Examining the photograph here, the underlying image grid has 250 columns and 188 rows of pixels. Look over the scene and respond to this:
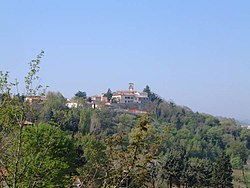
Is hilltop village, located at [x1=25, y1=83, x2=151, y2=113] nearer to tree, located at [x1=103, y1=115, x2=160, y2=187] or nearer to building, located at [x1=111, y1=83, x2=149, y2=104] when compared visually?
building, located at [x1=111, y1=83, x2=149, y2=104]

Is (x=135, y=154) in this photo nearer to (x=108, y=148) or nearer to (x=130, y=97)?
(x=108, y=148)

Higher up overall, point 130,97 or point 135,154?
point 130,97

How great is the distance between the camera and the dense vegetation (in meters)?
3.83

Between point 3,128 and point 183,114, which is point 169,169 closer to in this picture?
point 3,128

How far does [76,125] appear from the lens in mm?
41094

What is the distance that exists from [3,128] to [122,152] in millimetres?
1265

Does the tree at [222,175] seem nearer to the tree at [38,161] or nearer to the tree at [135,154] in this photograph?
the tree at [38,161]

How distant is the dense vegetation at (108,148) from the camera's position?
3828mm

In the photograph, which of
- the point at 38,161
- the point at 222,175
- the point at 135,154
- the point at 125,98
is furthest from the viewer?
the point at 125,98

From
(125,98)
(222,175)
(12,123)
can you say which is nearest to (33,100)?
(12,123)

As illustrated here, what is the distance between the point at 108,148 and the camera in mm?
4023

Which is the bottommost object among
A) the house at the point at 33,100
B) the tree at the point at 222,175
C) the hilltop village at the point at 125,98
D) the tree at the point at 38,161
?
the tree at the point at 222,175

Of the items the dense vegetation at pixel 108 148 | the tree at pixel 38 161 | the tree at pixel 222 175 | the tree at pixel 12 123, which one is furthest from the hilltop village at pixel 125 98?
the tree at pixel 12 123

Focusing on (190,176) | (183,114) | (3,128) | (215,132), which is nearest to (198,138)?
(215,132)
